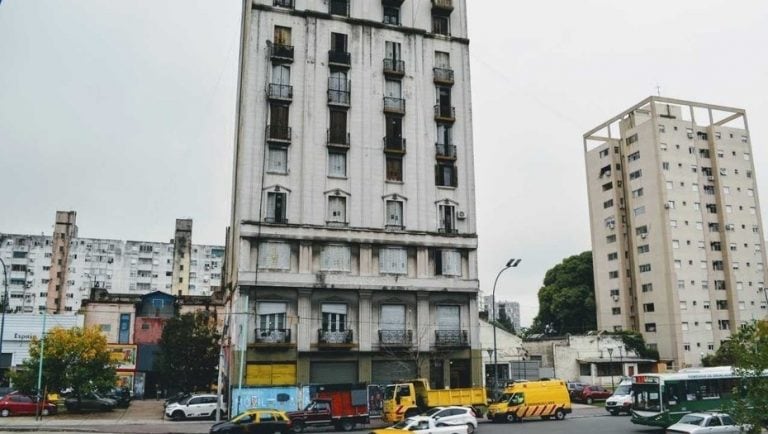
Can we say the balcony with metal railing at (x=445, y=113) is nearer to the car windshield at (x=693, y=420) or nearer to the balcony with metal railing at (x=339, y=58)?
the balcony with metal railing at (x=339, y=58)

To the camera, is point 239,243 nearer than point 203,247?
Yes

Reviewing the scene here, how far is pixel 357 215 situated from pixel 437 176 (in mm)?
7406

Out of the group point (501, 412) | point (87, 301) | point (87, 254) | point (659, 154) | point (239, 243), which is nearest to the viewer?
point (501, 412)

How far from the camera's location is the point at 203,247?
125 metres

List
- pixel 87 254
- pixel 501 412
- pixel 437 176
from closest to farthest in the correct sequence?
pixel 501 412 < pixel 437 176 < pixel 87 254

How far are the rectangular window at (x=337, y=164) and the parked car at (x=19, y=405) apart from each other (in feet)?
78.6

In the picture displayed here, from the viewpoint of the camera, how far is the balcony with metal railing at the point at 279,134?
147ft

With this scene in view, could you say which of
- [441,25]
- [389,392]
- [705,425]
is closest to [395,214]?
[389,392]

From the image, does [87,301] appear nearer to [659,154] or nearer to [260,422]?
[260,422]

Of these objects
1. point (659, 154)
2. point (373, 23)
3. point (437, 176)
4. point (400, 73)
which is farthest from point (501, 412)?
point (659, 154)

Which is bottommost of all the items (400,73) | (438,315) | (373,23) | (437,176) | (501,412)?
(501,412)

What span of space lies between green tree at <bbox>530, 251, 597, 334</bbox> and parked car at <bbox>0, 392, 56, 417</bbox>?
70.5 m

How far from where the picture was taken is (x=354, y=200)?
45594 millimetres

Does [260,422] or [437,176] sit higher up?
[437,176]
